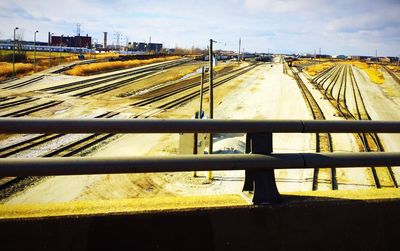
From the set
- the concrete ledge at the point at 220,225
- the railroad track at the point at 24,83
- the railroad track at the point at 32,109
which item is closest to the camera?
the concrete ledge at the point at 220,225

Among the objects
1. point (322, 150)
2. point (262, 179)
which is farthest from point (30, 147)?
point (262, 179)

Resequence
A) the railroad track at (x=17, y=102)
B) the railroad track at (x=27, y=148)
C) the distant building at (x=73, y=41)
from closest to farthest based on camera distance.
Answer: the railroad track at (x=27, y=148) → the railroad track at (x=17, y=102) → the distant building at (x=73, y=41)

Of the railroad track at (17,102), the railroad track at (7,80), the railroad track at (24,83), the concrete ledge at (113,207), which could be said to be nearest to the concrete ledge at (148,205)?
the concrete ledge at (113,207)

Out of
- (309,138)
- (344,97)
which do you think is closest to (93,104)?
(309,138)

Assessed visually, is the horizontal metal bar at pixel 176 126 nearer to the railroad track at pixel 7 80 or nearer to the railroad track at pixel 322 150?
the railroad track at pixel 322 150

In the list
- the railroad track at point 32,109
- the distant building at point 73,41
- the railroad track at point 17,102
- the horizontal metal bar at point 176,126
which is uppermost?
the distant building at point 73,41

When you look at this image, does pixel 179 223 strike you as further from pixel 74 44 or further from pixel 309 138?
pixel 74 44

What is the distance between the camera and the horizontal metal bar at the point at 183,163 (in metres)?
2.43

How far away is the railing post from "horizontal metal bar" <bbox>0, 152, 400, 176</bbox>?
0.25ft

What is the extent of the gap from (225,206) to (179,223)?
360mm

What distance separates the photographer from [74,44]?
173 meters

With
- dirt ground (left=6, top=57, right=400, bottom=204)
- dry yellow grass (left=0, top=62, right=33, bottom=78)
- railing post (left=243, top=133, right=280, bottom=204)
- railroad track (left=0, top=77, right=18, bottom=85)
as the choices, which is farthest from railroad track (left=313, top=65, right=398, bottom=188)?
dry yellow grass (left=0, top=62, right=33, bottom=78)

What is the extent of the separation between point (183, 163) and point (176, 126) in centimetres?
28

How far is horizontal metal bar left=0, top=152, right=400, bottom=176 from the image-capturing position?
7.98ft
